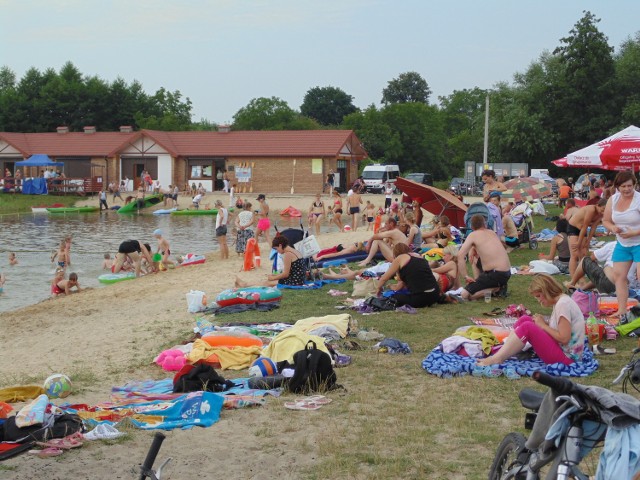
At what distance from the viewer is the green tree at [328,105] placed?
97812 millimetres

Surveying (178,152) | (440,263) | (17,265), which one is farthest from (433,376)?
(178,152)

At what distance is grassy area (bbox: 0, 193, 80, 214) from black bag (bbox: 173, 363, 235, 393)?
3944 cm

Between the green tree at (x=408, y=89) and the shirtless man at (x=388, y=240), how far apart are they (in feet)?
300

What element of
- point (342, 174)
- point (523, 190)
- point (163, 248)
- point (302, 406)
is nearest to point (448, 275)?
point (302, 406)

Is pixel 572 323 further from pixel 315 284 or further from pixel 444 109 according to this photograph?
pixel 444 109

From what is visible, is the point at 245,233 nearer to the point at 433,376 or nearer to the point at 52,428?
the point at 433,376

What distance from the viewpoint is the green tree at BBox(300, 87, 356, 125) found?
3851 inches

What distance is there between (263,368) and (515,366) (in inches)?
93.0

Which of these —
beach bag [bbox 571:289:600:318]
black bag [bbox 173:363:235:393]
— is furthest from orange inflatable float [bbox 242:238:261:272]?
black bag [bbox 173:363:235:393]

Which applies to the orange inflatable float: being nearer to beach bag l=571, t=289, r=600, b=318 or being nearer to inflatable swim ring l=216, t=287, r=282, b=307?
inflatable swim ring l=216, t=287, r=282, b=307

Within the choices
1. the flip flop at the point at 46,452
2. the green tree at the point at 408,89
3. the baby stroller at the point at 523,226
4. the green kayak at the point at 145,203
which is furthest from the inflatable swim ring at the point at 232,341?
the green tree at the point at 408,89

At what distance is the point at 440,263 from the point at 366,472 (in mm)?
8982

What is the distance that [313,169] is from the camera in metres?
49.8

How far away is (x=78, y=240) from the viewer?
30453 mm
